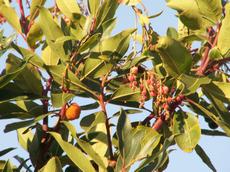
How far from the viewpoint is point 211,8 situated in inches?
69.2

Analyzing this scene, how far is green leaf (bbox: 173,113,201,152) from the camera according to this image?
5.59 ft

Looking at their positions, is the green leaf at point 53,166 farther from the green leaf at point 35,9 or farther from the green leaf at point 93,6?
the green leaf at point 35,9

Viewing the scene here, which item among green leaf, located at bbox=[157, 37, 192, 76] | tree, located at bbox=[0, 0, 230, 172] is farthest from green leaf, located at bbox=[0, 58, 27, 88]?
green leaf, located at bbox=[157, 37, 192, 76]

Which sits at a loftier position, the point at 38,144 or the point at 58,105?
the point at 58,105

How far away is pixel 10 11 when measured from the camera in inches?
72.0

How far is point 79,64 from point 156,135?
1.05ft

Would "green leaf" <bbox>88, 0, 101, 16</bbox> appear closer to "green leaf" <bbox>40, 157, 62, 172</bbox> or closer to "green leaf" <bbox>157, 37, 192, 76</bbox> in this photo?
"green leaf" <bbox>157, 37, 192, 76</bbox>

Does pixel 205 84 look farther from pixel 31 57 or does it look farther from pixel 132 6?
pixel 31 57

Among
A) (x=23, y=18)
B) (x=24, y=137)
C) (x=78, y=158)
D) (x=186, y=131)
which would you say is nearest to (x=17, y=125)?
(x=24, y=137)

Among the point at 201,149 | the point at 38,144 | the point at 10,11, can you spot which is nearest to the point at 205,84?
the point at 201,149

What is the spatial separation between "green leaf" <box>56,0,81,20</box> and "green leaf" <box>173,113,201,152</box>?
1.46 feet

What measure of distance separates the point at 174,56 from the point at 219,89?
187 millimetres

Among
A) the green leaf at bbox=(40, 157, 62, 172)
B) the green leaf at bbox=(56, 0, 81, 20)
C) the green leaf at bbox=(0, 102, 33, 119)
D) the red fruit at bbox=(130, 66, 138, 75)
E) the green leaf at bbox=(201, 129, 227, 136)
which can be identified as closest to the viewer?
the green leaf at bbox=(40, 157, 62, 172)

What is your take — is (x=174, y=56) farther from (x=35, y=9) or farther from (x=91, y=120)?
(x=35, y=9)
